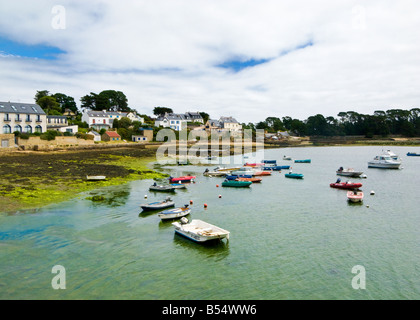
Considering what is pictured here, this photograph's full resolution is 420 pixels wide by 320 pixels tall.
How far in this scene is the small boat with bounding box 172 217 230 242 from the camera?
20391mm

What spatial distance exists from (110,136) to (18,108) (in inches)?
1126

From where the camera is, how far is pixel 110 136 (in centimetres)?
9844

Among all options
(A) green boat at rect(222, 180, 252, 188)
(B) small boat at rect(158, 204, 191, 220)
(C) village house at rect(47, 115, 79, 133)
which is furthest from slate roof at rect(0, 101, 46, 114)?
(B) small boat at rect(158, 204, 191, 220)

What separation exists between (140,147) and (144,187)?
191 feet

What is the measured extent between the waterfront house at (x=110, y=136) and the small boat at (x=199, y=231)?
272ft

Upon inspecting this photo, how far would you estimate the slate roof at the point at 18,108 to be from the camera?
73250 mm

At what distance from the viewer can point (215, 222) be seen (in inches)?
1028

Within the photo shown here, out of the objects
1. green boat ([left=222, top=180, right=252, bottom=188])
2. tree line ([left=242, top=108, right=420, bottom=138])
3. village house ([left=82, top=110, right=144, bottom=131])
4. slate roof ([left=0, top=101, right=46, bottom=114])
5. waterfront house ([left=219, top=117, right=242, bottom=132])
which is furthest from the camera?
tree line ([left=242, top=108, right=420, bottom=138])

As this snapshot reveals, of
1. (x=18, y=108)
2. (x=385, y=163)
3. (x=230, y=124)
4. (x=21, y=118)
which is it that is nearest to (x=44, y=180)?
(x=21, y=118)

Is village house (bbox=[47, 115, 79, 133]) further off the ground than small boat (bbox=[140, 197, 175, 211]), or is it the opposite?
village house (bbox=[47, 115, 79, 133])

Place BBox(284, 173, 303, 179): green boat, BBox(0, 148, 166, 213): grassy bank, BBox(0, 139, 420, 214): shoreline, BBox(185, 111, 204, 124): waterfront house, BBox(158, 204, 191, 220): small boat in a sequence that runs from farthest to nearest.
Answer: BBox(185, 111, 204, 124): waterfront house → BBox(284, 173, 303, 179): green boat → BBox(0, 148, 166, 213): grassy bank → BBox(0, 139, 420, 214): shoreline → BBox(158, 204, 191, 220): small boat

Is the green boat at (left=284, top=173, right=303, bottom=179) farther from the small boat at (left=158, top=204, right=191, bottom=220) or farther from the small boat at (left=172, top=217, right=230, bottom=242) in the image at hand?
the small boat at (left=172, top=217, right=230, bottom=242)

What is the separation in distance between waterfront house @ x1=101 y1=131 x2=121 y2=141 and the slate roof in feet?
72.7

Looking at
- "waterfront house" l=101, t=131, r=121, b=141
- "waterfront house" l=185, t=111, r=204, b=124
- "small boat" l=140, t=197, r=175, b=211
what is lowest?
"small boat" l=140, t=197, r=175, b=211
